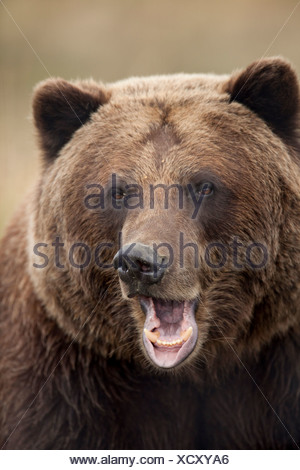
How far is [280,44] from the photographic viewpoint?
1576 centimetres

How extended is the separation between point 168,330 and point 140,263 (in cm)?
64

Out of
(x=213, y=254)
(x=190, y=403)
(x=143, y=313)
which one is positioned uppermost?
(x=213, y=254)

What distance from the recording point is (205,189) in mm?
5469

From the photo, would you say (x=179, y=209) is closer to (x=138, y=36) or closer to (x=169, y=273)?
(x=169, y=273)

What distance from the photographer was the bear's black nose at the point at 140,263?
477 cm

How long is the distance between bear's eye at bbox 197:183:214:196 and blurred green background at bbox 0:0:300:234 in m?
9.24

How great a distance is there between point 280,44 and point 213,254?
1120 centimetres

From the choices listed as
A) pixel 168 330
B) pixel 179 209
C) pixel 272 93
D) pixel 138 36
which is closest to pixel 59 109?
pixel 179 209

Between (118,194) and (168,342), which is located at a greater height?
(118,194)

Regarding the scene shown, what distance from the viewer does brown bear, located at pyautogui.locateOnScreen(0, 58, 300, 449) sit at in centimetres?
542

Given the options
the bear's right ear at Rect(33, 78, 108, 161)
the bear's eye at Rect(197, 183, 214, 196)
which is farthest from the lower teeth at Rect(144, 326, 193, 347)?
the bear's right ear at Rect(33, 78, 108, 161)

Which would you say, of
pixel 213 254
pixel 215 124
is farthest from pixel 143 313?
pixel 215 124

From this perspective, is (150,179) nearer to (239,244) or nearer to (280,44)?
(239,244)

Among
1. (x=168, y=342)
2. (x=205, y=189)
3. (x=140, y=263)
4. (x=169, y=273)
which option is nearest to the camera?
(x=140, y=263)
